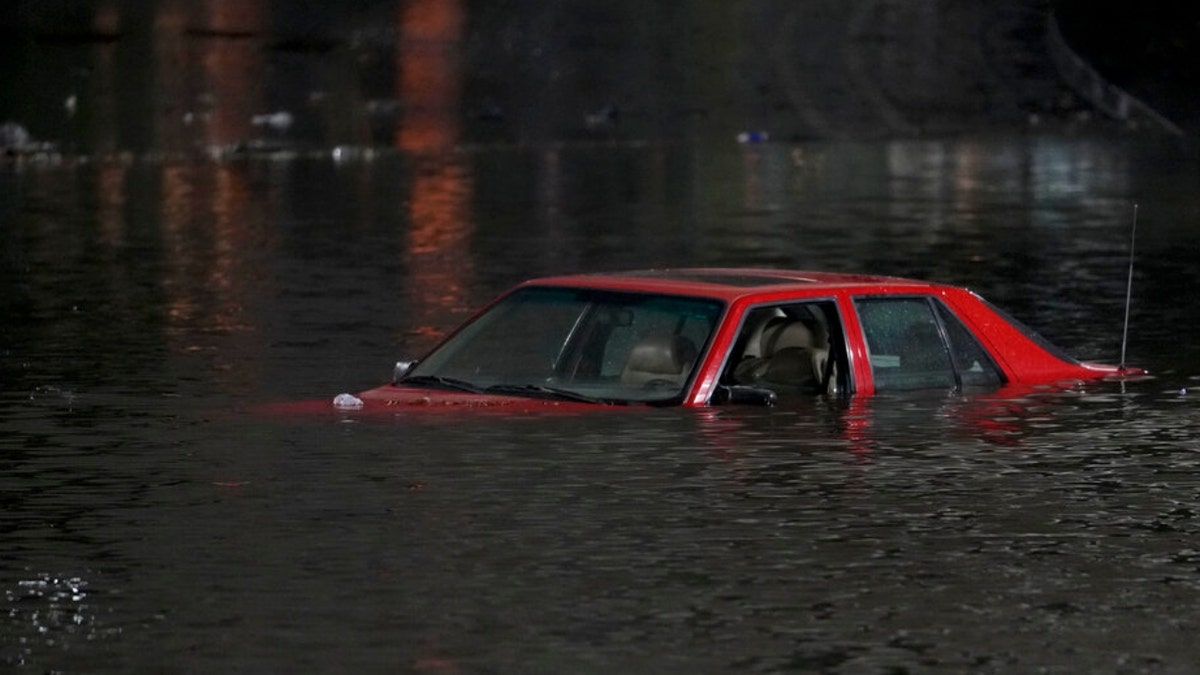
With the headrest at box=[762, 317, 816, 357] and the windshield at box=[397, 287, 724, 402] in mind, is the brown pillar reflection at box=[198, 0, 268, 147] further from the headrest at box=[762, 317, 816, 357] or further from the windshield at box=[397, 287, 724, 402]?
the headrest at box=[762, 317, 816, 357]

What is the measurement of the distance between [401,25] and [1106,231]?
44.6 m

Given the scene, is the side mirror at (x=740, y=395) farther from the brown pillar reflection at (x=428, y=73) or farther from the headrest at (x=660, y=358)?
the brown pillar reflection at (x=428, y=73)

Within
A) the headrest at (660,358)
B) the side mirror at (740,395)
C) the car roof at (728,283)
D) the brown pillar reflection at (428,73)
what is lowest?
the brown pillar reflection at (428,73)

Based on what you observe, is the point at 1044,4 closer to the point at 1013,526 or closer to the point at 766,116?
the point at 766,116

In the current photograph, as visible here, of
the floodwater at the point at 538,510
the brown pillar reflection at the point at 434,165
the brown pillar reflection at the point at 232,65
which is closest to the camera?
the floodwater at the point at 538,510

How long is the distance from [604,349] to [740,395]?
684mm

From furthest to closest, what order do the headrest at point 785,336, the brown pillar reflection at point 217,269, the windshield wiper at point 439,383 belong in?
the brown pillar reflection at point 217,269 → the headrest at point 785,336 → the windshield wiper at point 439,383

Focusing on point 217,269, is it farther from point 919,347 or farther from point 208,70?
point 208,70

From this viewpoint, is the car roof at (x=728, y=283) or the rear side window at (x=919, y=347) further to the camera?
the rear side window at (x=919, y=347)

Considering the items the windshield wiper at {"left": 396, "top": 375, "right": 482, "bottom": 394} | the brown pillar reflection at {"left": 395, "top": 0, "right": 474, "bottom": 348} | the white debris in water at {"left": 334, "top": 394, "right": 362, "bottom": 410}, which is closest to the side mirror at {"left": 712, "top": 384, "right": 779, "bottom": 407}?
the windshield wiper at {"left": 396, "top": 375, "right": 482, "bottom": 394}

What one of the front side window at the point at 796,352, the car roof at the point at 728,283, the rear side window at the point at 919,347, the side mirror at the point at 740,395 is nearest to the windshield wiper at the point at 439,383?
the car roof at the point at 728,283

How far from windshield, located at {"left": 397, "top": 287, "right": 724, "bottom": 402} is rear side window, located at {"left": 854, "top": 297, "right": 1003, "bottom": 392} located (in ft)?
2.73

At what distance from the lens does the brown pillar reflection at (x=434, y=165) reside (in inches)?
1021

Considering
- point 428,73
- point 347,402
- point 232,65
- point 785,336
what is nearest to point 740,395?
point 785,336
